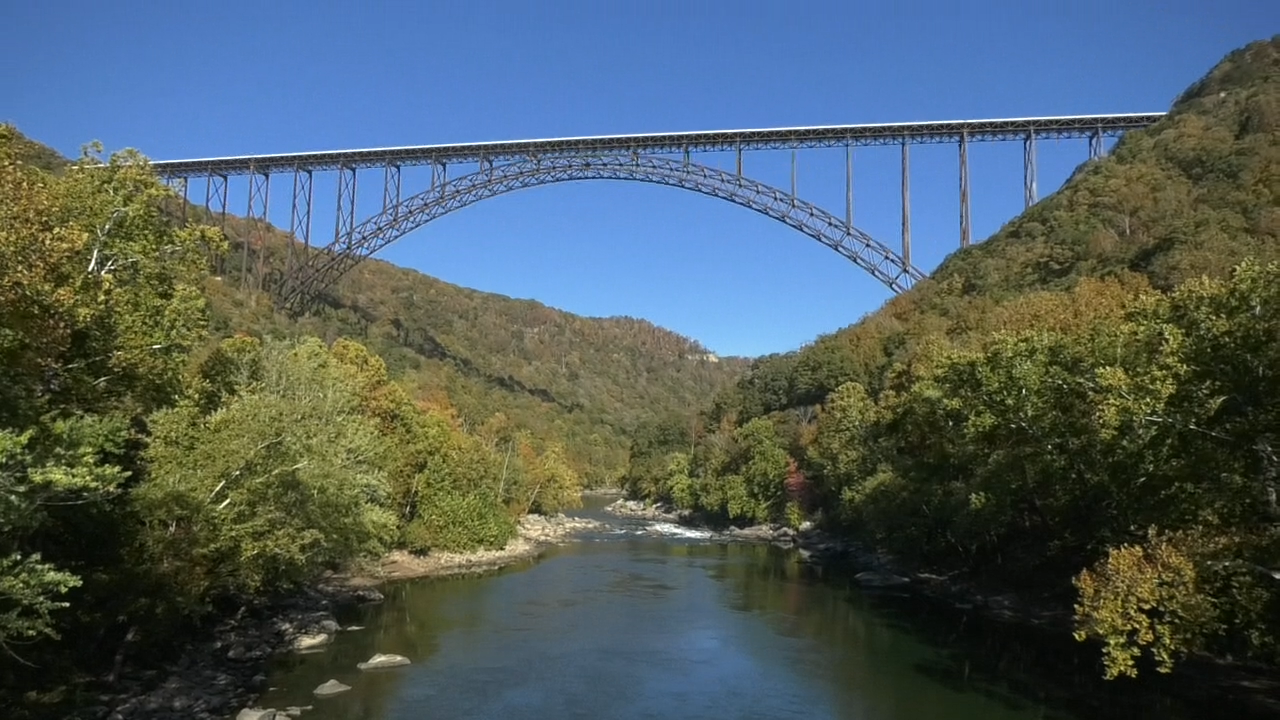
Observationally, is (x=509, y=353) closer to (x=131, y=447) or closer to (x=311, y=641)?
(x=311, y=641)

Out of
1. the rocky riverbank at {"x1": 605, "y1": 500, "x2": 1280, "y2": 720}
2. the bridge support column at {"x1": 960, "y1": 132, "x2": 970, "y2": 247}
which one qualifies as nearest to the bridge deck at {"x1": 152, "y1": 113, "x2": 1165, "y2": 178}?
the bridge support column at {"x1": 960, "y1": 132, "x2": 970, "y2": 247}

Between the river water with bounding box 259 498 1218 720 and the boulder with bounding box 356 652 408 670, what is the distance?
0.25 meters

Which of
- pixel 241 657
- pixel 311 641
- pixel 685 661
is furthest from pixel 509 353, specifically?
pixel 241 657

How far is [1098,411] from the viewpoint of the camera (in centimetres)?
1520

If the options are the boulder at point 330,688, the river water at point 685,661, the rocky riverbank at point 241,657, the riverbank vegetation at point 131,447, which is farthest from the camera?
the boulder at point 330,688

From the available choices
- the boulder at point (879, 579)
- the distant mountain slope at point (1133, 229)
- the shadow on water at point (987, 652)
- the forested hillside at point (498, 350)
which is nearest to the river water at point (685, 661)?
the shadow on water at point (987, 652)

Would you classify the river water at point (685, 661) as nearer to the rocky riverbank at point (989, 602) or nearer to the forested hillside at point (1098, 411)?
the rocky riverbank at point (989, 602)

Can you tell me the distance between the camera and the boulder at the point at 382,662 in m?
16.5

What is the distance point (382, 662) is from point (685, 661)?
5952 millimetres

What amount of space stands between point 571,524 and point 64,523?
40933 mm

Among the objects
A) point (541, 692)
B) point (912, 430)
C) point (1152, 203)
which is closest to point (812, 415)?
point (1152, 203)

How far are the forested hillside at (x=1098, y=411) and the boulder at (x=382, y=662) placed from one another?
1189 cm

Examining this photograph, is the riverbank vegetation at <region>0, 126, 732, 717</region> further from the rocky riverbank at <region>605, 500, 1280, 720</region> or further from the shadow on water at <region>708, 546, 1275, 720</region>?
the rocky riverbank at <region>605, 500, 1280, 720</region>

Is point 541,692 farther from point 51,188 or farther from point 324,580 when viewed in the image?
point 324,580
